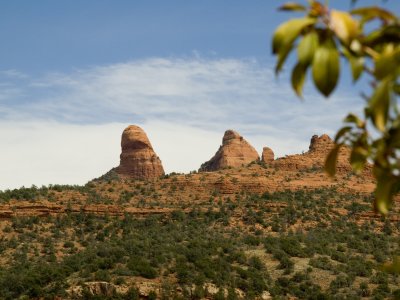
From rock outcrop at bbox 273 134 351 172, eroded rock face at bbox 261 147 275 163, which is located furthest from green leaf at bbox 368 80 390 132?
eroded rock face at bbox 261 147 275 163

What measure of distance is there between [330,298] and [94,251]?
16965 millimetres

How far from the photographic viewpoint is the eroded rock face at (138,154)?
102 m

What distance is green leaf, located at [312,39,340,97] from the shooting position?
2270 millimetres

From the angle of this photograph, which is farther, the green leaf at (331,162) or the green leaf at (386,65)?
the green leaf at (331,162)

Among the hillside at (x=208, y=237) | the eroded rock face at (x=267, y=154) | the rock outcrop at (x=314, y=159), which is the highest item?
the eroded rock face at (x=267, y=154)

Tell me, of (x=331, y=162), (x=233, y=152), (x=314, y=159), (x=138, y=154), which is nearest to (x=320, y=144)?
(x=314, y=159)

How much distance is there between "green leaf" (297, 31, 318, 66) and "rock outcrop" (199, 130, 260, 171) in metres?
106

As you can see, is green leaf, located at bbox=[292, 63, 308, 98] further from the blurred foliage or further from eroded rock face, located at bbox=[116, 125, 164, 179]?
eroded rock face, located at bbox=[116, 125, 164, 179]

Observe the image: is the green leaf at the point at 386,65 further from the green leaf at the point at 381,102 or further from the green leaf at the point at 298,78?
the green leaf at the point at 298,78

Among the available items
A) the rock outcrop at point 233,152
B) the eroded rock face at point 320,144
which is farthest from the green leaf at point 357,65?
the rock outcrop at point 233,152

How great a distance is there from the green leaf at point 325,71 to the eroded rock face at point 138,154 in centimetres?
9964

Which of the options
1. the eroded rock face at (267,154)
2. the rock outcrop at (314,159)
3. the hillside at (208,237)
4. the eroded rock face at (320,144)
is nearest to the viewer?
the hillside at (208,237)

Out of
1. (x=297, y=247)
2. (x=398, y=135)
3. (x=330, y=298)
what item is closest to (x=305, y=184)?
(x=297, y=247)

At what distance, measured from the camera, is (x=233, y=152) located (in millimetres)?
111188
